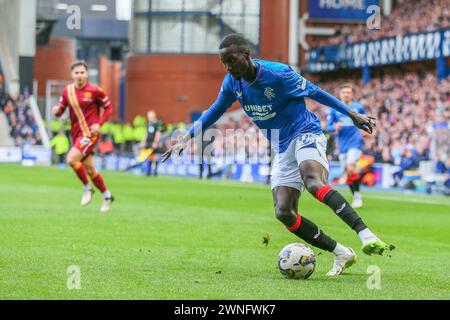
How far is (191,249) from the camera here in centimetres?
1195

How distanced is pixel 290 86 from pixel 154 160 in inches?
1100

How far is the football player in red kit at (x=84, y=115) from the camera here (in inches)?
687

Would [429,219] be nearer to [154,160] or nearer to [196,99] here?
[154,160]

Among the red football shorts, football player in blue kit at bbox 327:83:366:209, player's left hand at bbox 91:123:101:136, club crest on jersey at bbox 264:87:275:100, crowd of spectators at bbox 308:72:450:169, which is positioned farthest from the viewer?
crowd of spectators at bbox 308:72:450:169

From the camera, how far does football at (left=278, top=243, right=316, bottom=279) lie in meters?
9.40

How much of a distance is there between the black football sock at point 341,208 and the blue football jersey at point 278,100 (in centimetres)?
78

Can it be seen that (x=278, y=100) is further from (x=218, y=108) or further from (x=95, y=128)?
(x=95, y=128)

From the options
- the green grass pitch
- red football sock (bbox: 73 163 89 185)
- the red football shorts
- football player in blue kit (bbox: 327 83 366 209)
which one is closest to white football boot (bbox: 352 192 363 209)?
football player in blue kit (bbox: 327 83 366 209)

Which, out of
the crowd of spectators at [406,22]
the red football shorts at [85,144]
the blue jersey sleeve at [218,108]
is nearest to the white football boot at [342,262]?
the blue jersey sleeve at [218,108]

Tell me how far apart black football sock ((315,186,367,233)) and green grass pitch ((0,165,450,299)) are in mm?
514

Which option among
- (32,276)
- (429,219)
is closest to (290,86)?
(32,276)

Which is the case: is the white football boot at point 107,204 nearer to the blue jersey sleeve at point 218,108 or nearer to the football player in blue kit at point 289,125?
the blue jersey sleeve at point 218,108

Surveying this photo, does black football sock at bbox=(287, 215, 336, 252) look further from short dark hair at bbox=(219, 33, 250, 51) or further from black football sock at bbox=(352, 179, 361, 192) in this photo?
black football sock at bbox=(352, 179, 361, 192)
